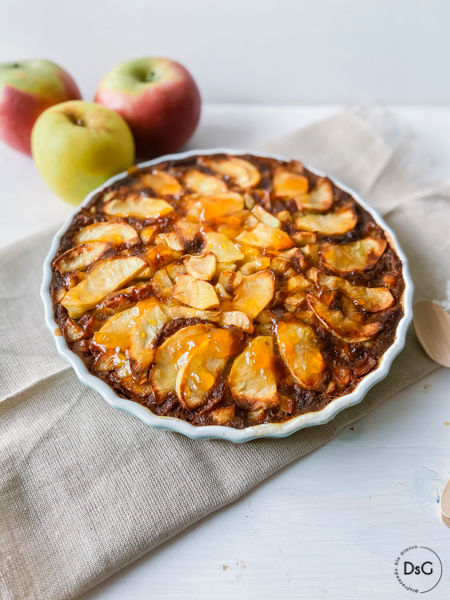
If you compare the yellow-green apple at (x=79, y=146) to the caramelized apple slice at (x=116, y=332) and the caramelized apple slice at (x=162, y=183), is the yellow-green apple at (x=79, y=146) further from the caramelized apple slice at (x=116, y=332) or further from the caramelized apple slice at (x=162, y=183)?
the caramelized apple slice at (x=116, y=332)

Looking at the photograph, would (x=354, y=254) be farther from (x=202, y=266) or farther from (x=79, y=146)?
(x=79, y=146)

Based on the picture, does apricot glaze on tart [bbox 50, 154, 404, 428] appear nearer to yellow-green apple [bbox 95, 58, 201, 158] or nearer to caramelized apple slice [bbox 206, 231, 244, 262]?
caramelized apple slice [bbox 206, 231, 244, 262]

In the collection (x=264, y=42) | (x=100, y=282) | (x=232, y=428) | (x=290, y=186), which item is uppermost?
(x=264, y=42)

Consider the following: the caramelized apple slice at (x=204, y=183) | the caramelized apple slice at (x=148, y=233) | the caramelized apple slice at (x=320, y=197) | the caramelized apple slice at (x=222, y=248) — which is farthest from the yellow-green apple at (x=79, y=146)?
the caramelized apple slice at (x=320, y=197)

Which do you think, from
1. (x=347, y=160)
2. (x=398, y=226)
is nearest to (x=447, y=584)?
(x=398, y=226)

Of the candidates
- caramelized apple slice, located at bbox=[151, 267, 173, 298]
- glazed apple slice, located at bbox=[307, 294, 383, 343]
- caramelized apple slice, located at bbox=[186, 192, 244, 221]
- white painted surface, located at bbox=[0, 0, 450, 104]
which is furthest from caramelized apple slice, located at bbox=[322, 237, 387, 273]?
white painted surface, located at bbox=[0, 0, 450, 104]

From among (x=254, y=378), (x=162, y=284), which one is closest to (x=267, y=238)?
(x=162, y=284)
